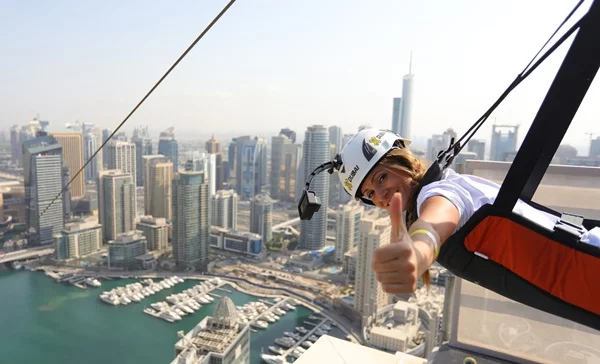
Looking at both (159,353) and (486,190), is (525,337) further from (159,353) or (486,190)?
(159,353)

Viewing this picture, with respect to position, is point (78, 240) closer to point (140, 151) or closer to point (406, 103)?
point (140, 151)

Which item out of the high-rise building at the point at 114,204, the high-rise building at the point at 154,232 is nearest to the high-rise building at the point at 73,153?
the high-rise building at the point at 114,204

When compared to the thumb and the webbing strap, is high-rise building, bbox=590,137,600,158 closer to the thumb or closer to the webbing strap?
the webbing strap

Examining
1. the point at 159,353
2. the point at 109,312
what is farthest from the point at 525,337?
the point at 109,312

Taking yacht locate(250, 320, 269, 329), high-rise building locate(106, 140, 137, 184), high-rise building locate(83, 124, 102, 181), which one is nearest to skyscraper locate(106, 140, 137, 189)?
high-rise building locate(106, 140, 137, 184)

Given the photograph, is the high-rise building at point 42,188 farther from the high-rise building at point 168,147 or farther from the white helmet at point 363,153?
the white helmet at point 363,153
